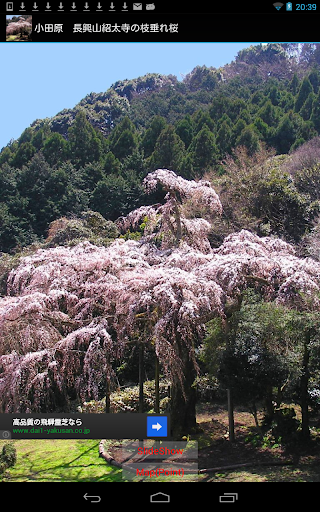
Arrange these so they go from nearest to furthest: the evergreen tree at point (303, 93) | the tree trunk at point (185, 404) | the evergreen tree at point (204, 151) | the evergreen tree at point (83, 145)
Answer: the tree trunk at point (185, 404), the evergreen tree at point (204, 151), the evergreen tree at point (83, 145), the evergreen tree at point (303, 93)

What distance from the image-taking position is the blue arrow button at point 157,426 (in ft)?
11.1

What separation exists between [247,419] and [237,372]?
92.4 inches

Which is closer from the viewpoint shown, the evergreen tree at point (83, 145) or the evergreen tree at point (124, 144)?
the evergreen tree at point (83, 145)

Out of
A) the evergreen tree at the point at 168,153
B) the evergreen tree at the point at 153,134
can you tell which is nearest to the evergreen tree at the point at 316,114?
the evergreen tree at the point at 168,153

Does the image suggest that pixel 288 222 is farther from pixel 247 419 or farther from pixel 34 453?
pixel 34 453

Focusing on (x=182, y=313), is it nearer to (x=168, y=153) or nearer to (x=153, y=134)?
(x=168, y=153)
